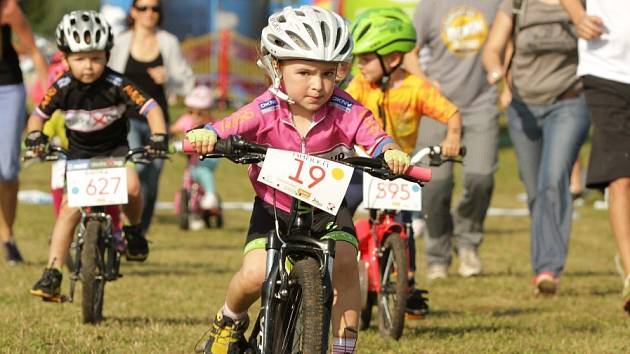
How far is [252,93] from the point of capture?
1948 inches

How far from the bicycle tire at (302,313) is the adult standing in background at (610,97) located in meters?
3.31

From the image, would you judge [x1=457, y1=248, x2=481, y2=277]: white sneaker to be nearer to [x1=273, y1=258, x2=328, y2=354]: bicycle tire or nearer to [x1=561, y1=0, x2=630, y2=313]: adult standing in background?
[x1=561, y1=0, x2=630, y2=313]: adult standing in background

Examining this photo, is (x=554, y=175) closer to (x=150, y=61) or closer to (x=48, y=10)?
(x=150, y=61)

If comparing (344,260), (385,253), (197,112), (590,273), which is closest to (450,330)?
A: (385,253)

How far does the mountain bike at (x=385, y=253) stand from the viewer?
858 centimetres

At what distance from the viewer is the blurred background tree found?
68.6 meters

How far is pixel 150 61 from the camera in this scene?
1374 cm

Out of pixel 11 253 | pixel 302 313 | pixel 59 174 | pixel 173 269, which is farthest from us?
pixel 173 269

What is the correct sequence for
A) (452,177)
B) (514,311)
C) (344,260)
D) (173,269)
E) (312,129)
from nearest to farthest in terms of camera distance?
(344,260) < (312,129) < (514,311) < (452,177) < (173,269)

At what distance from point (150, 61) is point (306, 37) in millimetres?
7632

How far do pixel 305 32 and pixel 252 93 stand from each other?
43290 millimetres

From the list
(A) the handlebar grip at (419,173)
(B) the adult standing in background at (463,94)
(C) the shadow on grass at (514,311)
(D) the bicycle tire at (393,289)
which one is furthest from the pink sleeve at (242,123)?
(B) the adult standing in background at (463,94)

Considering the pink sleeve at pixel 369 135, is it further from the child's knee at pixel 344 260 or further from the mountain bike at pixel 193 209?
the mountain bike at pixel 193 209

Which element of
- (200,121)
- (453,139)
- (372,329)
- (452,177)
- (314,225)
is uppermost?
(314,225)
